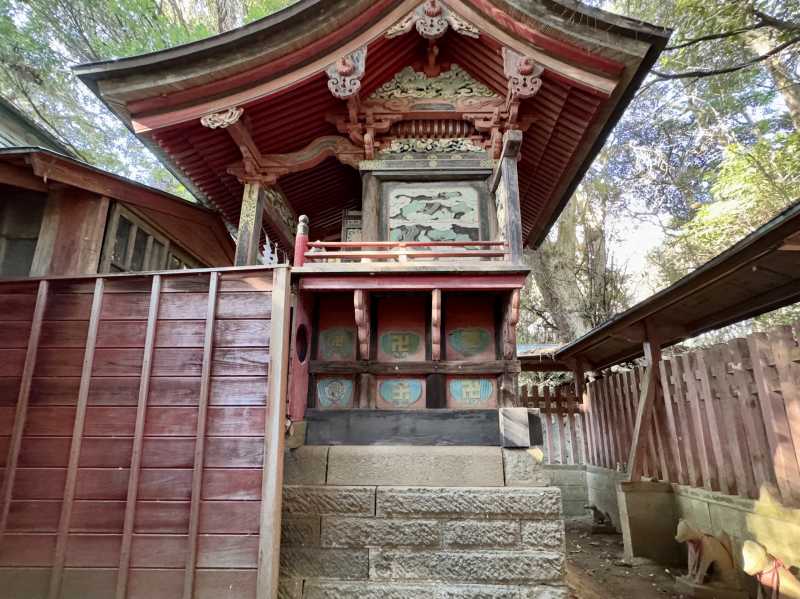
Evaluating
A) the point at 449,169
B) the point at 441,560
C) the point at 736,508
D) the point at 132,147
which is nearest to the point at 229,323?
the point at 441,560

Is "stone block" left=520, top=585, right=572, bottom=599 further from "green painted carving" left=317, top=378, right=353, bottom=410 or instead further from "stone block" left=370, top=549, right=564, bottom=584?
"green painted carving" left=317, top=378, right=353, bottom=410

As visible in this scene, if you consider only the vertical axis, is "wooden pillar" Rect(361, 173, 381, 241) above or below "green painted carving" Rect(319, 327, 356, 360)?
above

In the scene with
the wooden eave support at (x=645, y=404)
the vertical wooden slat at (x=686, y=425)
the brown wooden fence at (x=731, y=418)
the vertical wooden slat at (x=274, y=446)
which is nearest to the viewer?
the vertical wooden slat at (x=274, y=446)

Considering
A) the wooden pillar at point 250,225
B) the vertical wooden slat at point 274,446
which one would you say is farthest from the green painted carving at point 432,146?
the vertical wooden slat at point 274,446

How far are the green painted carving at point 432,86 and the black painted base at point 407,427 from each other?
4107mm

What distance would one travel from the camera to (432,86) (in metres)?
6.58

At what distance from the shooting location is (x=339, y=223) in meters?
8.66

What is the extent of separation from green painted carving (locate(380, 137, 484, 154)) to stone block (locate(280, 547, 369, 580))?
15.8 ft

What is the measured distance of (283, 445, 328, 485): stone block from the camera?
15.7 ft

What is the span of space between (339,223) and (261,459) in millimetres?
5342

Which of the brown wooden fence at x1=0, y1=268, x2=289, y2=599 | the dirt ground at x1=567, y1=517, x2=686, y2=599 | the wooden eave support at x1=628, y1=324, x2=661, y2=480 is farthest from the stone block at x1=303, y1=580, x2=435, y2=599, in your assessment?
the wooden eave support at x1=628, y1=324, x2=661, y2=480

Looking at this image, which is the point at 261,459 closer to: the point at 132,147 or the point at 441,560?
the point at 441,560

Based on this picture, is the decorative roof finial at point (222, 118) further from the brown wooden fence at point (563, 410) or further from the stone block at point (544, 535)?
the brown wooden fence at point (563, 410)

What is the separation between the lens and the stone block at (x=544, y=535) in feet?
14.7
